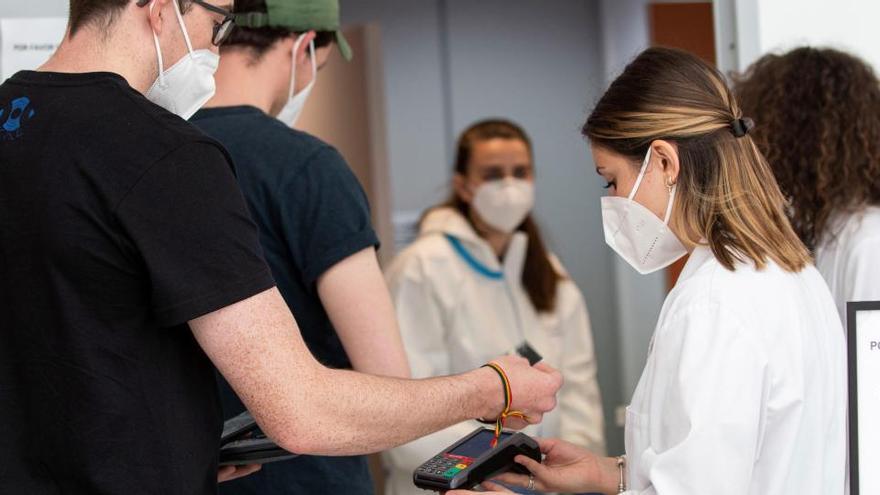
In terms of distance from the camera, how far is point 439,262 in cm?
330

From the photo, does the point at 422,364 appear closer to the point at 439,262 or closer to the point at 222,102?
the point at 439,262

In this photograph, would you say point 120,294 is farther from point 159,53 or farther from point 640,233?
point 640,233

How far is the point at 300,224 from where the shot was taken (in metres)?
1.73

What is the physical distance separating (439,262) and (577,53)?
1950mm

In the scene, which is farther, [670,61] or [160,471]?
[670,61]

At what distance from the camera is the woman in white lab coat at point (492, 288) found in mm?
3232

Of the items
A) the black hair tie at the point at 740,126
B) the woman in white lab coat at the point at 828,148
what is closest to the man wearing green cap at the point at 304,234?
the black hair tie at the point at 740,126

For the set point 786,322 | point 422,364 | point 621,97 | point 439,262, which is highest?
point 621,97

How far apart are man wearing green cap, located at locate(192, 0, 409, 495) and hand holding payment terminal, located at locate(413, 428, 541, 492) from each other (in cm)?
24

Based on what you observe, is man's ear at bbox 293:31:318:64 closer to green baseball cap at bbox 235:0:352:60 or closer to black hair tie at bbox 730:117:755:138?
green baseball cap at bbox 235:0:352:60

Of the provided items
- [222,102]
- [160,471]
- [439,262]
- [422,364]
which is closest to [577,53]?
[439,262]

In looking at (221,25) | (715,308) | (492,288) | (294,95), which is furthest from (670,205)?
(492,288)

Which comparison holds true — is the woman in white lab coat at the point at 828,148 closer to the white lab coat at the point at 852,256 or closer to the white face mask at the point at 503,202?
the white lab coat at the point at 852,256

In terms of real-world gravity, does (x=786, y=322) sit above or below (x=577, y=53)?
below
